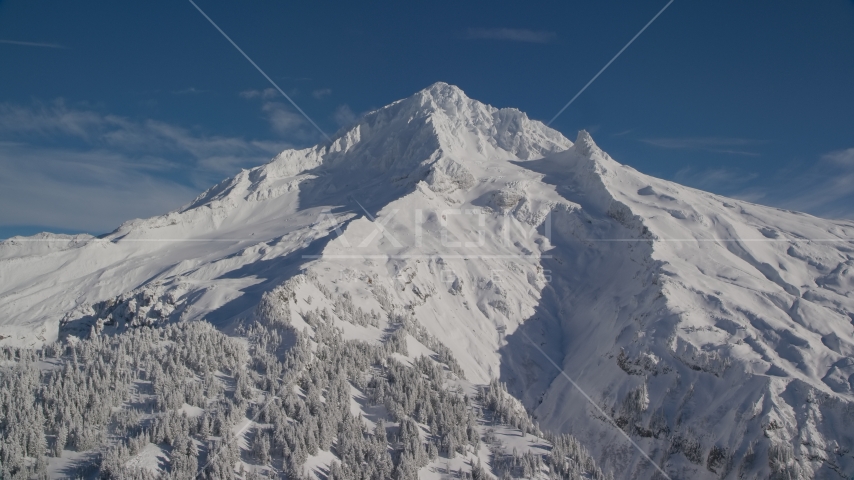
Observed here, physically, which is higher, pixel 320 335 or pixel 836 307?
pixel 836 307

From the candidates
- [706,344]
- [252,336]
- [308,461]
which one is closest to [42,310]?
[252,336]

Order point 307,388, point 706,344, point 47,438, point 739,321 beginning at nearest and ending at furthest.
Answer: point 47,438
point 307,388
point 706,344
point 739,321

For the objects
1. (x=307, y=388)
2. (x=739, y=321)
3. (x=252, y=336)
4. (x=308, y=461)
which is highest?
(x=739, y=321)

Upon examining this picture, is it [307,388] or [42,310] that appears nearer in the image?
[307,388]

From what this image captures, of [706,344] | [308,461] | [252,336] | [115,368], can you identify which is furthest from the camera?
[706,344]

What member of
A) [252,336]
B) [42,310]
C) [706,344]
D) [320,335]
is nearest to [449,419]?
[320,335]

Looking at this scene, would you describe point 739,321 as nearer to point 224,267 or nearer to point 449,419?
point 449,419
